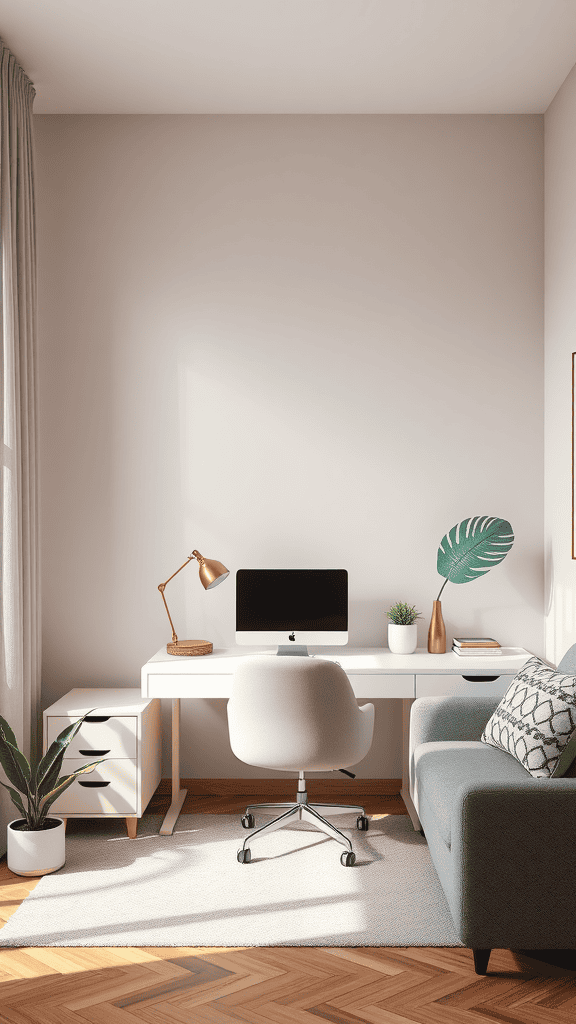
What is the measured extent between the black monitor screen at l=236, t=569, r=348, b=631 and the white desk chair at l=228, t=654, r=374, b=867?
0.67m

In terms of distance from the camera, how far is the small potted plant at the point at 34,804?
2914mm

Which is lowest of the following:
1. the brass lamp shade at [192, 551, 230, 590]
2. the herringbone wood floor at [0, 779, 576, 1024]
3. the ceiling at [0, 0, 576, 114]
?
the herringbone wood floor at [0, 779, 576, 1024]

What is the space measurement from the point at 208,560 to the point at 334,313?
50.2 inches

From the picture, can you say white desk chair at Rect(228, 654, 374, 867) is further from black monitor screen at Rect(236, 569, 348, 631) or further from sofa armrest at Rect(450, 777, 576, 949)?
sofa armrest at Rect(450, 777, 576, 949)

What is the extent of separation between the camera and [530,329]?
3.79 metres

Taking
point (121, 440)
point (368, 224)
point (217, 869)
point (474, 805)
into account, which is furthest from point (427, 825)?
point (368, 224)

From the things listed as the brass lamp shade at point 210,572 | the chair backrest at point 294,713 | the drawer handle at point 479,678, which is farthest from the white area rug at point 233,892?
the brass lamp shade at point 210,572

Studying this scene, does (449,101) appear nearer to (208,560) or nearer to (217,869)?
(208,560)

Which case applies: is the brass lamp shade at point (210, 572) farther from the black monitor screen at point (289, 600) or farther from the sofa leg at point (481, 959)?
the sofa leg at point (481, 959)

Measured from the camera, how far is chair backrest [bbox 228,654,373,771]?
2.81 metres

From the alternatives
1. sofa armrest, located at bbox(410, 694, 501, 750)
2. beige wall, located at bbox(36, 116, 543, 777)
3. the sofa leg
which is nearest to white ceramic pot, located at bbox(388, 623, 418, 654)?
beige wall, located at bbox(36, 116, 543, 777)

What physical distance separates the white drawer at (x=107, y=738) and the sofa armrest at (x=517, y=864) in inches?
61.6

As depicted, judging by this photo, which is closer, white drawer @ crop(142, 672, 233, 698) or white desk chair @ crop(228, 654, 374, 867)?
white desk chair @ crop(228, 654, 374, 867)

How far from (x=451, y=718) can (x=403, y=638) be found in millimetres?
563
